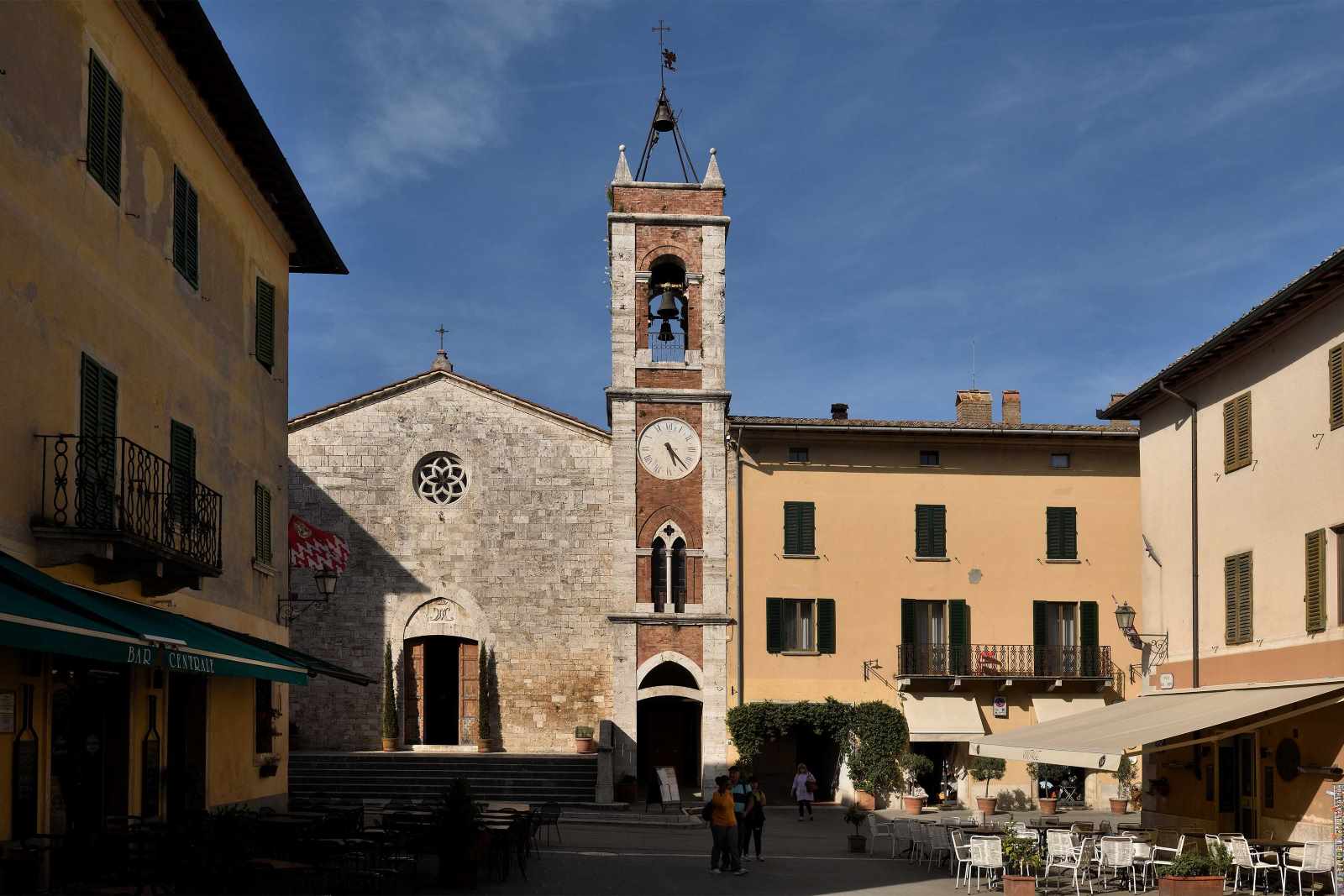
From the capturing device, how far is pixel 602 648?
3303cm

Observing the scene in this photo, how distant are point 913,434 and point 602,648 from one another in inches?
329

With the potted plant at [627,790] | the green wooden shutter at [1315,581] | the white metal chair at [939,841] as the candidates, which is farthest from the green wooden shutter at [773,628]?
the green wooden shutter at [1315,581]

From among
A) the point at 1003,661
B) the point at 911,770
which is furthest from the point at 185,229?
the point at 1003,661

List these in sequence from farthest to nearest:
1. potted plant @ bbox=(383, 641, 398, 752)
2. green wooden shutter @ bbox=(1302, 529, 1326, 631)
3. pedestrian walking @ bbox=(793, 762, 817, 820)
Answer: potted plant @ bbox=(383, 641, 398, 752), pedestrian walking @ bbox=(793, 762, 817, 820), green wooden shutter @ bbox=(1302, 529, 1326, 631)

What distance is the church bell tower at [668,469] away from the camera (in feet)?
105

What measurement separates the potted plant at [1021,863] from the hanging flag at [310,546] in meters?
15.7

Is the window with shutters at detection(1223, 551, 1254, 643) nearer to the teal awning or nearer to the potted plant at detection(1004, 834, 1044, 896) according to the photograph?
the potted plant at detection(1004, 834, 1044, 896)

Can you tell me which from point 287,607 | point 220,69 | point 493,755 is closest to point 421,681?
point 493,755

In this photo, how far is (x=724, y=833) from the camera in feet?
62.1

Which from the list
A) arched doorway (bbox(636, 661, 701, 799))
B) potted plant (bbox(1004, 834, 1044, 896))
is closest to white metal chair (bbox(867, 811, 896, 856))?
potted plant (bbox(1004, 834, 1044, 896))

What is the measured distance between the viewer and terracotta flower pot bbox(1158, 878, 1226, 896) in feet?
51.6

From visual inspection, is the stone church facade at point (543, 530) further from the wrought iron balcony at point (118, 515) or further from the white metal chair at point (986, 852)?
the wrought iron balcony at point (118, 515)

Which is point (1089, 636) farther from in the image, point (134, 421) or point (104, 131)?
point (104, 131)

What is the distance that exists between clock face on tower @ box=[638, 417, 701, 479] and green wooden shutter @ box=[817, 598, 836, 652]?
166 inches
